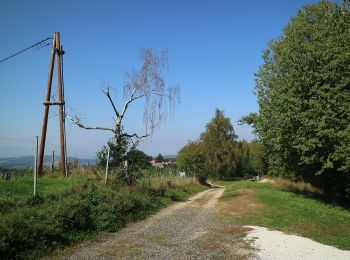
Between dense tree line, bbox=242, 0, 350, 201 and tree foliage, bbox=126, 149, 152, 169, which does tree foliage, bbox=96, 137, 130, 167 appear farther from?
dense tree line, bbox=242, 0, 350, 201

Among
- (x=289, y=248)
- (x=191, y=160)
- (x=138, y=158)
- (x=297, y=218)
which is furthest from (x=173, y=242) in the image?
(x=191, y=160)

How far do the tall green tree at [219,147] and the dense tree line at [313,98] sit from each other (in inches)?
1608

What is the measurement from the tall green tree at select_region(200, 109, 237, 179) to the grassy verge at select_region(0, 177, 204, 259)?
5259 centimetres

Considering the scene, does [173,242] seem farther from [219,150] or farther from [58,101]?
[219,150]

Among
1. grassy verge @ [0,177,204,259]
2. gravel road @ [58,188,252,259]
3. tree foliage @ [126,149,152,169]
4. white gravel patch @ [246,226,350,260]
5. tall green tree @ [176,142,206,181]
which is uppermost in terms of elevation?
tall green tree @ [176,142,206,181]

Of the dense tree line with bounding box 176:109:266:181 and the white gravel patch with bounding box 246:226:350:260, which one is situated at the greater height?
the dense tree line with bounding box 176:109:266:181

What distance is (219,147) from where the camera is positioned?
2813 inches

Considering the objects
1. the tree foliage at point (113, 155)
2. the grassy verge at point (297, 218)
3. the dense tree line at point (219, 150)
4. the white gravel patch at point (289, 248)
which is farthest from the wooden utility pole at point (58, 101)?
the dense tree line at point (219, 150)

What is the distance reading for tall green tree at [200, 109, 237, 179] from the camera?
71.1m

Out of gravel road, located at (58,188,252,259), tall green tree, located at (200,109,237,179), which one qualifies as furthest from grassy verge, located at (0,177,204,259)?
tall green tree, located at (200,109,237,179)

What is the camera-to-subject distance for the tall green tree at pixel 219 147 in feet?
233

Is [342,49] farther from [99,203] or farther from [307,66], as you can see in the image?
[99,203]

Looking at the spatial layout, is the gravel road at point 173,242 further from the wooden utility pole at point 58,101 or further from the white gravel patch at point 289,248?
the wooden utility pole at point 58,101

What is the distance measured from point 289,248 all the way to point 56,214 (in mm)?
7260
